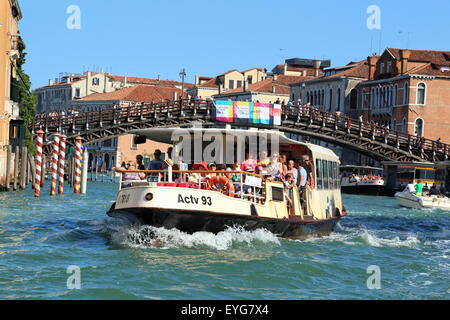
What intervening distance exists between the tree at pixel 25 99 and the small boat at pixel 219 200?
2436 cm

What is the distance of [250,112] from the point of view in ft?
149

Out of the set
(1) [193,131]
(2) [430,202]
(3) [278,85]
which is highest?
(3) [278,85]

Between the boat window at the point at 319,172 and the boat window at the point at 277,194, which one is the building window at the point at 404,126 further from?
the boat window at the point at 277,194

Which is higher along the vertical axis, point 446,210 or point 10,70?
point 10,70

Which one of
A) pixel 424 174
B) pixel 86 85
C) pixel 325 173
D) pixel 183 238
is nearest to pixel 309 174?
pixel 325 173

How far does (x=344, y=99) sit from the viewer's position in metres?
66.2

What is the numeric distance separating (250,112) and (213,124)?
6.92 ft

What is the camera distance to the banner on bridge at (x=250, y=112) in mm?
44844

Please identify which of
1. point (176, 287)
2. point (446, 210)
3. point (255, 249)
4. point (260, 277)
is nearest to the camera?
point (176, 287)

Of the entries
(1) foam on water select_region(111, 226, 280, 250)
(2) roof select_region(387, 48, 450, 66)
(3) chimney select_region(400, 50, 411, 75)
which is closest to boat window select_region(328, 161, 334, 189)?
(1) foam on water select_region(111, 226, 280, 250)

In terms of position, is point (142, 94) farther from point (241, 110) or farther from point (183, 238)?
point (183, 238)
